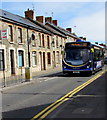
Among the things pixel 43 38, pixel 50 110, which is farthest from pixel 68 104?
pixel 43 38

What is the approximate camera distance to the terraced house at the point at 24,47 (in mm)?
24234

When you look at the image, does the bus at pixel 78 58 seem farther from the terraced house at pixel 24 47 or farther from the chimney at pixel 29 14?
the chimney at pixel 29 14

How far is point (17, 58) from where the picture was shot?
86.6 feet

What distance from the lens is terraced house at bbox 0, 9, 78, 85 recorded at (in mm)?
24234

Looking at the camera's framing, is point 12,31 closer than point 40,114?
No

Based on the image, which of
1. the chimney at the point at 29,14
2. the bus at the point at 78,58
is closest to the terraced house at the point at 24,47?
the chimney at the point at 29,14

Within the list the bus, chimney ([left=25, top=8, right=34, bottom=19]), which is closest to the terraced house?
chimney ([left=25, top=8, right=34, bottom=19])

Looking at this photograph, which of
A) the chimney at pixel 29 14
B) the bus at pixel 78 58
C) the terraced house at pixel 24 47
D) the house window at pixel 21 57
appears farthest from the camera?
the chimney at pixel 29 14

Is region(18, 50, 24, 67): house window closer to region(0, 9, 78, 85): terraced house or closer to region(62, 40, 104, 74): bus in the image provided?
region(0, 9, 78, 85): terraced house

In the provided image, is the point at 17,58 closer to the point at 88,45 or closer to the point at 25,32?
the point at 25,32

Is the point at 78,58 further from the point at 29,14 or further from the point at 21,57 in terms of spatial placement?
the point at 29,14

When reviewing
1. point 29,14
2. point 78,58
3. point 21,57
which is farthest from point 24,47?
point 29,14

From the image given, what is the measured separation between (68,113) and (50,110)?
2.37 feet

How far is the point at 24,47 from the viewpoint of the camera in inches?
1123
